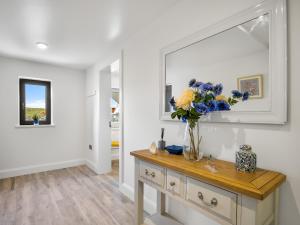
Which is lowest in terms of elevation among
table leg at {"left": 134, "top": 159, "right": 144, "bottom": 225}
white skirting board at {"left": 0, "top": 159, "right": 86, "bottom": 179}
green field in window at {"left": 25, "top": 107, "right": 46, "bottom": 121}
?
white skirting board at {"left": 0, "top": 159, "right": 86, "bottom": 179}

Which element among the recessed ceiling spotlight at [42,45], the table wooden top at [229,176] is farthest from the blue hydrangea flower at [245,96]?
the recessed ceiling spotlight at [42,45]

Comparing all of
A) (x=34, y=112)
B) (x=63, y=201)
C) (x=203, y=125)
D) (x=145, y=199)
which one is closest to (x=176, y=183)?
(x=203, y=125)

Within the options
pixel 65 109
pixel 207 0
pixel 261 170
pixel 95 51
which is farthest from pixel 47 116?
pixel 261 170

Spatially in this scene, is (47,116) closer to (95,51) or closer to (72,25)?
(95,51)

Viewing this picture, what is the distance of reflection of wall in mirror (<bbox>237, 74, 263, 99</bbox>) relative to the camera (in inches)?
43.3

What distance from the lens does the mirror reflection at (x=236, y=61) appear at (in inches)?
42.8

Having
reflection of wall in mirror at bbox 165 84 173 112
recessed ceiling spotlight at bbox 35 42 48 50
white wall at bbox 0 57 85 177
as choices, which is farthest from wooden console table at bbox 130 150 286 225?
white wall at bbox 0 57 85 177

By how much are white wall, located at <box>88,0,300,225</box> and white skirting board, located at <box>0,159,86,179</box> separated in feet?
6.53

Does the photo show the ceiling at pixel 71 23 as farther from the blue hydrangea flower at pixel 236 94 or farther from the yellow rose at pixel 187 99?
the blue hydrangea flower at pixel 236 94

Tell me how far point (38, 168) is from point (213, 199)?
3776 mm

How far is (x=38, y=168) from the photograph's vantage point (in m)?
3.56

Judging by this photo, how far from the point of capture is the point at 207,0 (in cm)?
143

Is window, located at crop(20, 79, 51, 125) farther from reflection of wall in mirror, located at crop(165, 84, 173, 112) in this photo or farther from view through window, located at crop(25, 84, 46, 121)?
reflection of wall in mirror, located at crop(165, 84, 173, 112)

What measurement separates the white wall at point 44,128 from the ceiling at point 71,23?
1.75 ft
